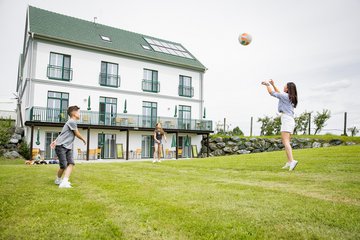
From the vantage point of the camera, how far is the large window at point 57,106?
20272mm

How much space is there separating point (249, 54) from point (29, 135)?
1578cm

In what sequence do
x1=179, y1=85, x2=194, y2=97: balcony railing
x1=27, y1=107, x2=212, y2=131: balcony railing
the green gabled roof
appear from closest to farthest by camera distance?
x1=27, y1=107, x2=212, y2=131: balcony railing, the green gabled roof, x1=179, y1=85, x2=194, y2=97: balcony railing

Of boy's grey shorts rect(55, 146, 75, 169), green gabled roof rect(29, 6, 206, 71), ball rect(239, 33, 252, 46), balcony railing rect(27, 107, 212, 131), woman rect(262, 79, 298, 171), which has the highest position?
green gabled roof rect(29, 6, 206, 71)

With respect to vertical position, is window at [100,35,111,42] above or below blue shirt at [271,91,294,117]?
above

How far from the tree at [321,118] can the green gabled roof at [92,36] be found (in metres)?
14.0

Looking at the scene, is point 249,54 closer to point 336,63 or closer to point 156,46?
point 336,63

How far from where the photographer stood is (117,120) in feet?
75.9

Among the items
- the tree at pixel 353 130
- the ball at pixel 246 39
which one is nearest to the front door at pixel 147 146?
the ball at pixel 246 39

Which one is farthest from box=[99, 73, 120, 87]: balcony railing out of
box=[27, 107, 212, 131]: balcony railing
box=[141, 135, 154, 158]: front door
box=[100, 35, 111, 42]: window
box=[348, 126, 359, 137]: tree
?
box=[348, 126, 359, 137]: tree

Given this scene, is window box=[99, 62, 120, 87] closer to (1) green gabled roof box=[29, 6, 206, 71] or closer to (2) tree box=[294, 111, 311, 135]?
(1) green gabled roof box=[29, 6, 206, 71]

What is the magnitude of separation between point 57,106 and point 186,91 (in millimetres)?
11828

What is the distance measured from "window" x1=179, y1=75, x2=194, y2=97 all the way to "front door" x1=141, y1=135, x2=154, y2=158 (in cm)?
551

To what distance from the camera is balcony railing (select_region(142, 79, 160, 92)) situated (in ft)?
85.5

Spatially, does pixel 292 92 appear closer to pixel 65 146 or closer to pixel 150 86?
pixel 65 146
